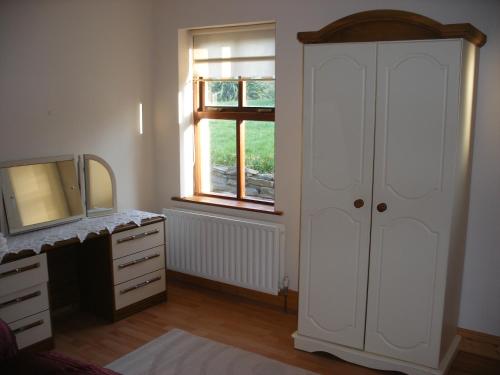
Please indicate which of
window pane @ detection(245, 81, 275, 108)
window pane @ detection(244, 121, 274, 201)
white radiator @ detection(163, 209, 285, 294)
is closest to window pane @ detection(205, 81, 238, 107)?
window pane @ detection(245, 81, 275, 108)

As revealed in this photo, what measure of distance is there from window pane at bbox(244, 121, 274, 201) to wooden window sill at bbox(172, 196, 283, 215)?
0.34 ft

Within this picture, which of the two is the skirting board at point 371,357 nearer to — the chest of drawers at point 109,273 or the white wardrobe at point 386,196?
the white wardrobe at point 386,196

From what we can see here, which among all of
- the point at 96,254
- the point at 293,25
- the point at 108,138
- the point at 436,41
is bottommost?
the point at 96,254

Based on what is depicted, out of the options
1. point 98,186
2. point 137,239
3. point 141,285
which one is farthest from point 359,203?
point 98,186

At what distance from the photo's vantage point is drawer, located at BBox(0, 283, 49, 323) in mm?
2910

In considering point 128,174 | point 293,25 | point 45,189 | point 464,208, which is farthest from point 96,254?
point 464,208

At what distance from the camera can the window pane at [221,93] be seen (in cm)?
407

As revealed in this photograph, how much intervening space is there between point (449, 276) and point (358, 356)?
715 mm

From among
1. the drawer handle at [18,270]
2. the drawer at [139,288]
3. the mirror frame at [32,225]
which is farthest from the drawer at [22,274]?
the drawer at [139,288]

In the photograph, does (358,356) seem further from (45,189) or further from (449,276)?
(45,189)

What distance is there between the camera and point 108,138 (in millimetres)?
3982

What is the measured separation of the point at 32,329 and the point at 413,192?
2.36 m

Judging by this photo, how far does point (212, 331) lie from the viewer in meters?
3.50

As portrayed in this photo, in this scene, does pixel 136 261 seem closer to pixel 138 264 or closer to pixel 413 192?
pixel 138 264
